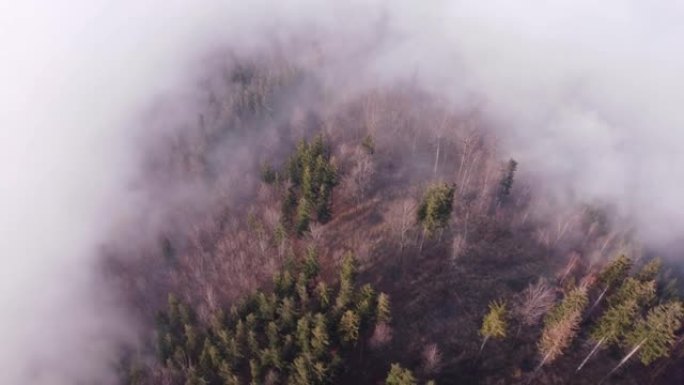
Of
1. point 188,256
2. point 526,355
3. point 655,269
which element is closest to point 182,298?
point 188,256

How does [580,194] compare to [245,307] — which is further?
[580,194]

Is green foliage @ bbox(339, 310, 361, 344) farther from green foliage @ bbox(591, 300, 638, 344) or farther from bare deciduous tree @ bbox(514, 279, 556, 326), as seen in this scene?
green foliage @ bbox(591, 300, 638, 344)

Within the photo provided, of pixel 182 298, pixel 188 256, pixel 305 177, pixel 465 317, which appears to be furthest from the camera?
pixel 188 256

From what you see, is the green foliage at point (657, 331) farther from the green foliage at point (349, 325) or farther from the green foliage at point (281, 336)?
the green foliage at point (349, 325)

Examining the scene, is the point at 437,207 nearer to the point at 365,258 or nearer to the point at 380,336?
the point at 365,258

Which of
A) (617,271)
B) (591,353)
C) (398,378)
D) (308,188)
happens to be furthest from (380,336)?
(617,271)

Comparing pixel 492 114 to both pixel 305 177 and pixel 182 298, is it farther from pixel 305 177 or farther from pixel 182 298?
pixel 182 298

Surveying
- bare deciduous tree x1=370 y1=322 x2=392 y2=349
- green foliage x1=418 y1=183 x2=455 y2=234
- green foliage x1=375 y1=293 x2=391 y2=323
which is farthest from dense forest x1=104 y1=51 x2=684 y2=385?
bare deciduous tree x1=370 y1=322 x2=392 y2=349
